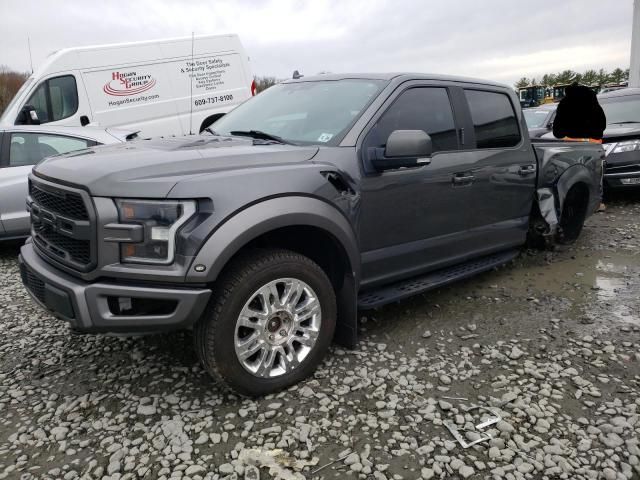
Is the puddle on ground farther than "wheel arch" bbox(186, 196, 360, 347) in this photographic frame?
Yes

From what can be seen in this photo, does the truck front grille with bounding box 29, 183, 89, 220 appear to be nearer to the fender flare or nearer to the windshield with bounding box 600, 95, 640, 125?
the fender flare

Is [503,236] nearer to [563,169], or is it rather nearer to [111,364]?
[563,169]

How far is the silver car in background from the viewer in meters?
5.36

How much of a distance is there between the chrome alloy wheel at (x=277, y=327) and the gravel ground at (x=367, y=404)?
19 cm

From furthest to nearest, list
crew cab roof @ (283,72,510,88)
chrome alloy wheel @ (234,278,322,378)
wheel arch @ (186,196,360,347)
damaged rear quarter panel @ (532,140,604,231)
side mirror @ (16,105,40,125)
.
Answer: side mirror @ (16,105,40,125) → damaged rear quarter panel @ (532,140,604,231) → crew cab roof @ (283,72,510,88) → chrome alloy wheel @ (234,278,322,378) → wheel arch @ (186,196,360,347)

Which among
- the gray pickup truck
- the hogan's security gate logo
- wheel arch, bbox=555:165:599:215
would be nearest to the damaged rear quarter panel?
wheel arch, bbox=555:165:599:215

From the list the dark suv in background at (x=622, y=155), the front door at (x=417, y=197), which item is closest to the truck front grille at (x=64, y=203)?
the front door at (x=417, y=197)

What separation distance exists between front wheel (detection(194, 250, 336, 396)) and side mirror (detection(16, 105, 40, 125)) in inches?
297

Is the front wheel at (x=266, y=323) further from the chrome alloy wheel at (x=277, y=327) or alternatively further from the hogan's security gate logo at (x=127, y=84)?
the hogan's security gate logo at (x=127, y=84)

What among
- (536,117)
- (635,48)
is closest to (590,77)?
(635,48)

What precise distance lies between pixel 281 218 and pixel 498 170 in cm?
219

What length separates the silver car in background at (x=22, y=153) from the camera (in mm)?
5363

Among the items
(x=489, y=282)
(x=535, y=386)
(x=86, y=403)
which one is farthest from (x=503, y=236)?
(x=86, y=403)

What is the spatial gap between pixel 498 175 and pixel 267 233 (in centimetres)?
218
